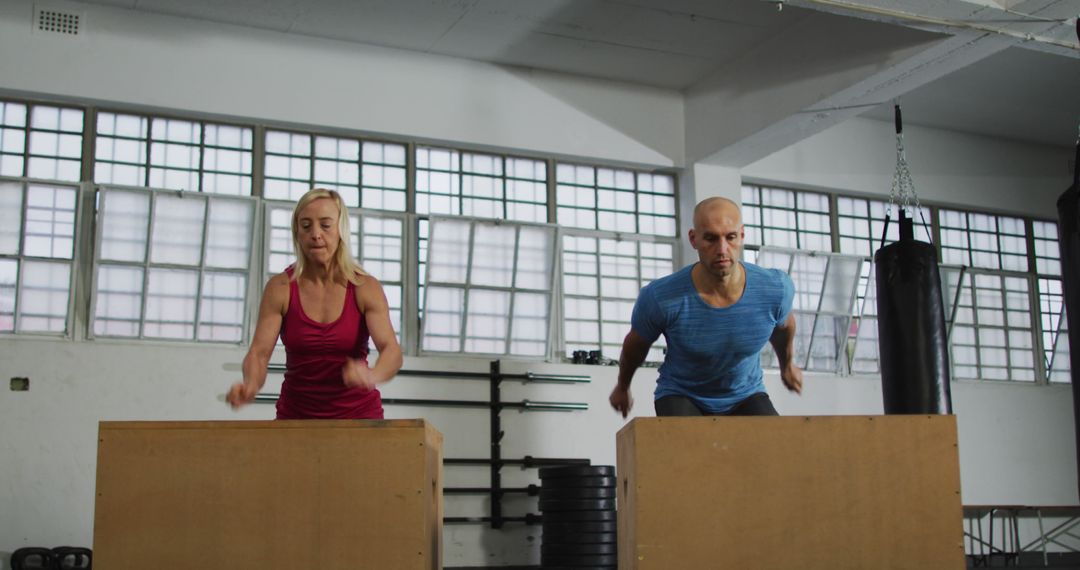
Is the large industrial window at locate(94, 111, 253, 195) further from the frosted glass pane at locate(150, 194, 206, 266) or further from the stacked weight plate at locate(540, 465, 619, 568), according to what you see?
the stacked weight plate at locate(540, 465, 619, 568)

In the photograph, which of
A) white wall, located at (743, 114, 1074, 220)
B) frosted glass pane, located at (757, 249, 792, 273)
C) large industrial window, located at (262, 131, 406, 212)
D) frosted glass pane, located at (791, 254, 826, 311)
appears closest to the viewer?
large industrial window, located at (262, 131, 406, 212)

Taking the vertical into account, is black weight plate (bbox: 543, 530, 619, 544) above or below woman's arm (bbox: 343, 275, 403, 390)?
below

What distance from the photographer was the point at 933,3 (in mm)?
6477

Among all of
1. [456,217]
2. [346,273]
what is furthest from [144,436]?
[456,217]

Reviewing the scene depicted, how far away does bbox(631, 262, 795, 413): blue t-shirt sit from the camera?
3.65 metres

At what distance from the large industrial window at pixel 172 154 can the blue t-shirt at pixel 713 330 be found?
500 cm

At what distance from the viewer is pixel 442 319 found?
8.34 m

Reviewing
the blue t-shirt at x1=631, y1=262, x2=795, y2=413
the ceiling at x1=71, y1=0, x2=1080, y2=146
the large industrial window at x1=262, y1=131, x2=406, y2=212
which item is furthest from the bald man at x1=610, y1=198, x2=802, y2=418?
the large industrial window at x1=262, y1=131, x2=406, y2=212

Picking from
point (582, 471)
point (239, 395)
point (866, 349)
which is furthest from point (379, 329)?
point (866, 349)

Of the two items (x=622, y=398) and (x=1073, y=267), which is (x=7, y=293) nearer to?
(x=622, y=398)

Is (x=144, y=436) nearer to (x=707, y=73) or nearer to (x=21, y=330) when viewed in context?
(x=21, y=330)

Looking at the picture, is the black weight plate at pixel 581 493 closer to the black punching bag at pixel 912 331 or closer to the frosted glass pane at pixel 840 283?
the black punching bag at pixel 912 331

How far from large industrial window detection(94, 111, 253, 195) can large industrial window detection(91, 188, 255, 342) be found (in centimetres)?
21

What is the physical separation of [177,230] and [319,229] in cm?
467
